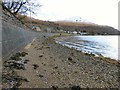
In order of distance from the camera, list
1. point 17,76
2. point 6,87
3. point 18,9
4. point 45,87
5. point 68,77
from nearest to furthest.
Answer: point 6,87
point 45,87
point 17,76
point 68,77
point 18,9

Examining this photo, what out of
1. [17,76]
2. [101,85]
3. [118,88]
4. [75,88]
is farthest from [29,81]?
[118,88]

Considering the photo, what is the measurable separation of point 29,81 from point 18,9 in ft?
96.2

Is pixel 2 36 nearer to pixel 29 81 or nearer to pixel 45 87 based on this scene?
pixel 29 81

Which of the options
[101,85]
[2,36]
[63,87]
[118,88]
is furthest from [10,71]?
[118,88]

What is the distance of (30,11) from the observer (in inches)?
1511

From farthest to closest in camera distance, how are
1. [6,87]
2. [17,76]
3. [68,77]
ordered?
[68,77], [17,76], [6,87]

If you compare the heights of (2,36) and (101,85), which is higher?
(2,36)

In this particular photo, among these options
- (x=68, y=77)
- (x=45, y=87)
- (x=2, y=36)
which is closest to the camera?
(x=45, y=87)

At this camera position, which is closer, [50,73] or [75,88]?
[75,88]

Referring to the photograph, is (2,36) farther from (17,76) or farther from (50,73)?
(50,73)

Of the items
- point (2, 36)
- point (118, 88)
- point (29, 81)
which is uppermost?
point (2, 36)

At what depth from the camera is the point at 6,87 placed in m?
7.72

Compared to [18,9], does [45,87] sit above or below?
below

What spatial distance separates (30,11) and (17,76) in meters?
30.1
